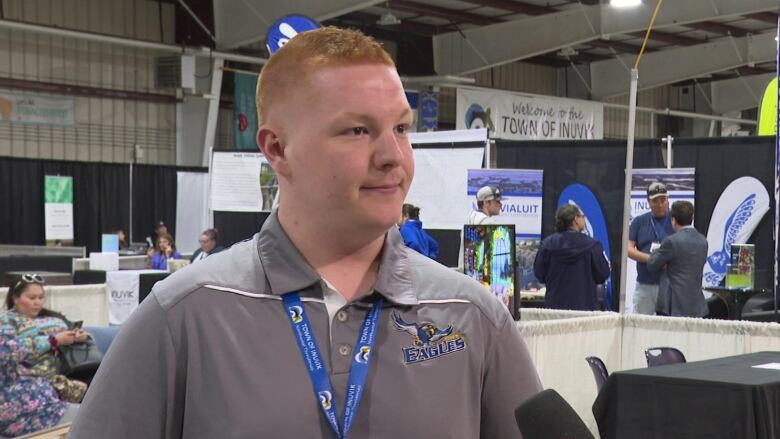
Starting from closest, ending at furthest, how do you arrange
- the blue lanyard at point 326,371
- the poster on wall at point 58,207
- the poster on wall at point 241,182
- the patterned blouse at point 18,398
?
the blue lanyard at point 326,371 → the patterned blouse at point 18,398 → the poster on wall at point 241,182 → the poster on wall at point 58,207

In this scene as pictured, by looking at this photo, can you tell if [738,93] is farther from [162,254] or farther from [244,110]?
[162,254]

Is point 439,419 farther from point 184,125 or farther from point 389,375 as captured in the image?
point 184,125

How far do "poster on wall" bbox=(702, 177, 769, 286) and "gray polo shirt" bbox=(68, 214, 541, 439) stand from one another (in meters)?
9.59

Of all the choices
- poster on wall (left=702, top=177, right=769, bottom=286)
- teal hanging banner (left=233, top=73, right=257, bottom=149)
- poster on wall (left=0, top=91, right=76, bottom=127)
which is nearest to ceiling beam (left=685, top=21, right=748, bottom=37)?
teal hanging banner (left=233, top=73, right=257, bottom=149)

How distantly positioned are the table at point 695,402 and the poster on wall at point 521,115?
729 inches

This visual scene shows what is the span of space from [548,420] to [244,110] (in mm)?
20719

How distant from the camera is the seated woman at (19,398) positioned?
5.95m

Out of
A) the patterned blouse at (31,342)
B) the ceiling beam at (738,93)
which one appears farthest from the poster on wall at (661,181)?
the ceiling beam at (738,93)

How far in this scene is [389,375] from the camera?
48.8 inches

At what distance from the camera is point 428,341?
49.6 inches

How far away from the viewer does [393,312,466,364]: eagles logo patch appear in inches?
49.3

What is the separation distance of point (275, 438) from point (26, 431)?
17.1ft

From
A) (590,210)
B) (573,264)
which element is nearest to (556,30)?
(590,210)

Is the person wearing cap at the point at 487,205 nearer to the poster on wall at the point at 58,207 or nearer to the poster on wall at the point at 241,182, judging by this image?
the poster on wall at the point at 241,182
